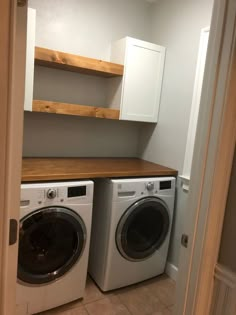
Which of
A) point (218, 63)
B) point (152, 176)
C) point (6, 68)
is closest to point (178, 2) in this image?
point (152, 176)

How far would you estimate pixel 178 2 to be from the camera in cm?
236

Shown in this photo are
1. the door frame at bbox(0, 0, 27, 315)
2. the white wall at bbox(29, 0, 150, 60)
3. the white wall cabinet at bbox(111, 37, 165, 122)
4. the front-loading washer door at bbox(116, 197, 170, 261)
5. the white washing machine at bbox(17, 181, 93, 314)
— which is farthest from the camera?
the white wall cabinet at bbox(111, 37, 165, 122)

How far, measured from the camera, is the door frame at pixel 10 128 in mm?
639

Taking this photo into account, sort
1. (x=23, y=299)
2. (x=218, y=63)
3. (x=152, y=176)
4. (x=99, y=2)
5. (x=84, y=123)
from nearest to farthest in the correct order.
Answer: (x=218, y=63)
(x=23, y=299)
(x=152, y=176)
(x=99, y=2)
(x=84, y=123)

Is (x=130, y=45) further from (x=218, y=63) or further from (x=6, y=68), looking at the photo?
(x=6, y=68)

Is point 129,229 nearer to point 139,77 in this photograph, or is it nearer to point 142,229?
point 142,229

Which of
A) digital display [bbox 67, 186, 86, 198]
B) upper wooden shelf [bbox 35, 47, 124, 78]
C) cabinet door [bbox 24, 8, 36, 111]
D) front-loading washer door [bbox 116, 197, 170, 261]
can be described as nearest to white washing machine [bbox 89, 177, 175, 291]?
front-loading washer door [bbox 116, 197, 170, 261]

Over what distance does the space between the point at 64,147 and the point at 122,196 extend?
83 cm

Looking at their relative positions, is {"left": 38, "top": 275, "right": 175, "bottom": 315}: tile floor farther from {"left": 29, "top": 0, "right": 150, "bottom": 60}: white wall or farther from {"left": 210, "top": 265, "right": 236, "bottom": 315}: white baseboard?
{"left": 29, "top": 0, "right": 150, "bottom": 60}: white wall

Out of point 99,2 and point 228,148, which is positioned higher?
point 99,2

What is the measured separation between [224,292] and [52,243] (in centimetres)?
120

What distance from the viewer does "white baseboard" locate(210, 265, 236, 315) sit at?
1.02 metres

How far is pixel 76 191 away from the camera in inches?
72.9

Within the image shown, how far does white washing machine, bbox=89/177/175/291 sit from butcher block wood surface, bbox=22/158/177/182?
67mm
